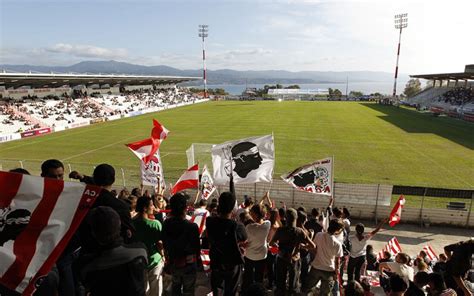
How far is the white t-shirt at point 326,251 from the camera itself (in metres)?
5.39

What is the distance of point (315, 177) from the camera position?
8945 mm

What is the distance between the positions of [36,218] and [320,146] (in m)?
26.6

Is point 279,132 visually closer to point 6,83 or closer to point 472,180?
point 472,180

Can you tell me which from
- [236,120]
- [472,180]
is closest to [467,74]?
[236,120]

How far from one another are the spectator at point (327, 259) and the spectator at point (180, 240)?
2.20m

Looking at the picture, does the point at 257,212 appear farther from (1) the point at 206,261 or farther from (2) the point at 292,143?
(2) the point at 292,143

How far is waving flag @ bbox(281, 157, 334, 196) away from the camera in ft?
28.9

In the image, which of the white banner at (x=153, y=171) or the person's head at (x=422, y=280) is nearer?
the person's head at (x=422, y=280)

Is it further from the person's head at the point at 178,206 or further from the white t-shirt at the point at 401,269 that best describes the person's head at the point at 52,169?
the white t-shirt at the point at 401,269

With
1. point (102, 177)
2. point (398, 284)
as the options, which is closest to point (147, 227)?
point (102, 177)

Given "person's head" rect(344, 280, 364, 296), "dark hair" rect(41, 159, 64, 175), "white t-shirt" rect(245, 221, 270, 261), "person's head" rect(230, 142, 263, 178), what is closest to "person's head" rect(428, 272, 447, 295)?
"person's head" rect(344, 280, 364, 296)

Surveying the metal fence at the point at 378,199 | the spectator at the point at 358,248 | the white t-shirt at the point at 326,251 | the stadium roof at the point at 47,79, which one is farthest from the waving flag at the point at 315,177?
the stadium roof at the point at 47,79

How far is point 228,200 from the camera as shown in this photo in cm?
447

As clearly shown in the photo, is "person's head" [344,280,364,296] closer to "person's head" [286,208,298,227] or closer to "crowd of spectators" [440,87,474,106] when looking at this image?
"person's head" [286,208,298,227]
